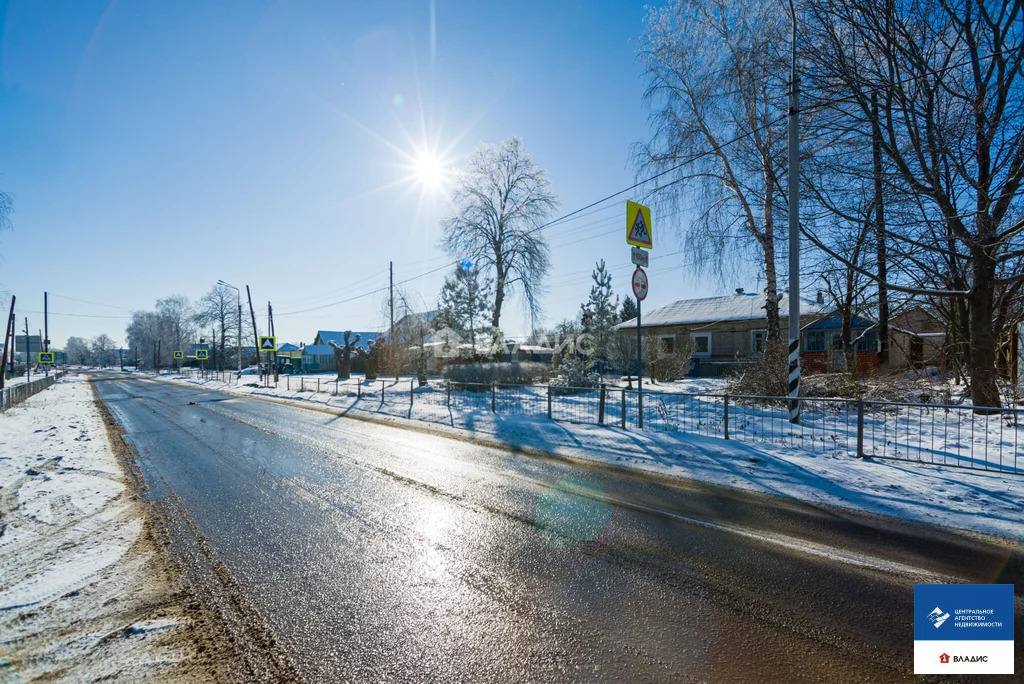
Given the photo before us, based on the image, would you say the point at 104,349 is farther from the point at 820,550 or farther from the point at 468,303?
the point at 820,550

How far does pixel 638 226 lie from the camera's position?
10.3 m

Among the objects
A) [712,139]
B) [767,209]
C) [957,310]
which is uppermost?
[712,139]

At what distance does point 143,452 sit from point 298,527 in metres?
6.80

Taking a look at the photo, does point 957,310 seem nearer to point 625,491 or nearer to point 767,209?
point 767,209

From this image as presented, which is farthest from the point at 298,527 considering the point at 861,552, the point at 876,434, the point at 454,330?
the point at 454,330

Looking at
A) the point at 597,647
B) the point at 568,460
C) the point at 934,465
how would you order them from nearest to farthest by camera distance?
1. the point at 597,647
2. the point at 934,465
3. the point at 568,460

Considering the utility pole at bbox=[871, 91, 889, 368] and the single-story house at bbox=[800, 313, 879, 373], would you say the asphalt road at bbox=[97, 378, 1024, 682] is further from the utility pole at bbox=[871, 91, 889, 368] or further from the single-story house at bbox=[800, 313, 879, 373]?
the single-story house at bbox=[800, 313, 879, 373]

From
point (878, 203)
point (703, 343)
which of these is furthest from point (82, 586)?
point (703, 343)

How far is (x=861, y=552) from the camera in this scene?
4.18 m

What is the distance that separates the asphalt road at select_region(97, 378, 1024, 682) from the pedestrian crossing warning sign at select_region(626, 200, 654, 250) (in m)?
5.31

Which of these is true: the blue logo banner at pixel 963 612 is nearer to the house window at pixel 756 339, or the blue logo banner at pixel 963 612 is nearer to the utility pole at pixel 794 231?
the utility pole at pixel 794 231

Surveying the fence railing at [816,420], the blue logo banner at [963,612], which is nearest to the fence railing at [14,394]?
the fence railing at [816,420]

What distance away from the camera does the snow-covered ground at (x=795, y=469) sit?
5.28m

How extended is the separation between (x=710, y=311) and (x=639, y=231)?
25832 mm
